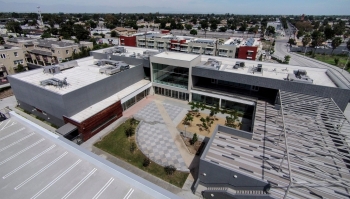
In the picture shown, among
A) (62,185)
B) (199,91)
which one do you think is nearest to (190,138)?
(199,91)

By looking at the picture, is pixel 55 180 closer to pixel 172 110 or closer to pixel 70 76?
pixel 172 110

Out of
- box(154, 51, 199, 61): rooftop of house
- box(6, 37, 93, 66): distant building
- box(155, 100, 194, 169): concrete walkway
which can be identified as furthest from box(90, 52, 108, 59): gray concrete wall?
box(6, 37, 93, 66): distant building

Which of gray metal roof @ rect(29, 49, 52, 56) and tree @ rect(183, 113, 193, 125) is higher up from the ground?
gray metal roof @ rect(29, 49, 52, 56)

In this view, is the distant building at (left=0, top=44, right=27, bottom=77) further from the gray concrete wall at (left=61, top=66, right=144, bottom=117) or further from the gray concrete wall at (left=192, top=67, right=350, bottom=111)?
the gray concrete wall at (left=192, top=67, right=350, bottom=111)

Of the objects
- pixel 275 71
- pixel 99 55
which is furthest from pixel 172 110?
pixel 99 55

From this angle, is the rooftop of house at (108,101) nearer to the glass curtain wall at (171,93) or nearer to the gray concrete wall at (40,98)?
the gray concrete wall at (40,98)

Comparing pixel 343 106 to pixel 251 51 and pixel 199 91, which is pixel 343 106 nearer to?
pixel 199 91
